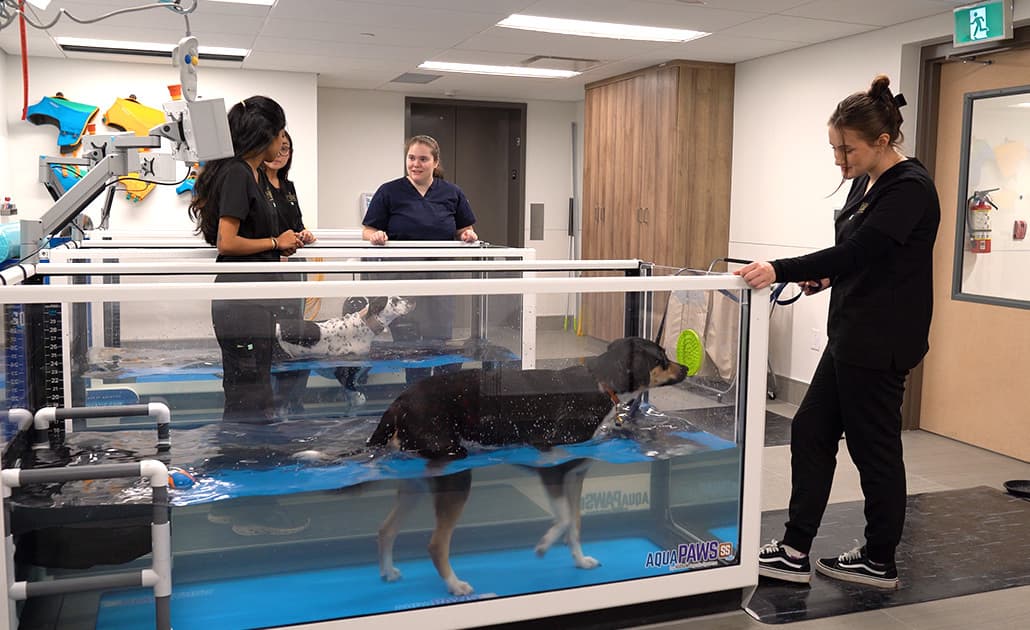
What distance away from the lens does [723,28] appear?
5145 mm

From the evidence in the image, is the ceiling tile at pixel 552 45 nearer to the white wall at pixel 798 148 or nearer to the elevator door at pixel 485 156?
the white wall at pixel 798 148

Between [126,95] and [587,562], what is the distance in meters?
5.86

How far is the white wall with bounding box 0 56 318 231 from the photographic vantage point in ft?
21.5

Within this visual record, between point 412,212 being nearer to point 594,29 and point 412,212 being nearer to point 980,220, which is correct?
point 594,29

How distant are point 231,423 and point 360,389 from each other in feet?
1.04

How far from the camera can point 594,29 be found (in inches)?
211

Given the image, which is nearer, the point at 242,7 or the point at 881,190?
the point at 881,190

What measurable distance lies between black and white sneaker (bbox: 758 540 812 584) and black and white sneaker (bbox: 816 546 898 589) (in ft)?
0.28

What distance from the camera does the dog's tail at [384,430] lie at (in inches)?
84.7

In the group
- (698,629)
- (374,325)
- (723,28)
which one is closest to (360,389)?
(374,325)

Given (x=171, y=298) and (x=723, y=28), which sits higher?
(x=723, y=28)

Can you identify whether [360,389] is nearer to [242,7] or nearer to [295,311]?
[295,311]

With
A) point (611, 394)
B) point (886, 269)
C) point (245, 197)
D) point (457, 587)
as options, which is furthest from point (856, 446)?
point (245, 197)

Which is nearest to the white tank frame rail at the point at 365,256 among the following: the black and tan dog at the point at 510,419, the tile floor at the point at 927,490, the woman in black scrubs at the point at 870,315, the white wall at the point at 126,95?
the black and tan dog at the point at 510,419
